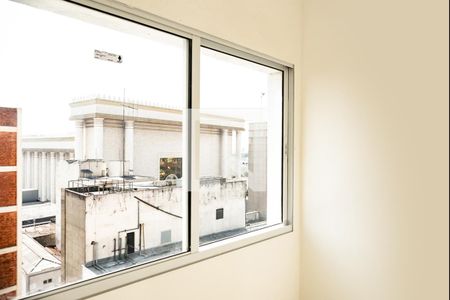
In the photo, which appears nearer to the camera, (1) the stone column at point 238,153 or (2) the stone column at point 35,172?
(2) the stone column at point 35,172

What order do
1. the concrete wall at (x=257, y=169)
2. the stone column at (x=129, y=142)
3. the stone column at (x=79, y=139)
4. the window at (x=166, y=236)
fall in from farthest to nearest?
the concrete wall at (x=257, y=169) → the window at (x=166, y=236) → the stone column at (x=129, y=142) → the stone column at (x=79, y=139)

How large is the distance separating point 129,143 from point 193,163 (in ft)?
1.27

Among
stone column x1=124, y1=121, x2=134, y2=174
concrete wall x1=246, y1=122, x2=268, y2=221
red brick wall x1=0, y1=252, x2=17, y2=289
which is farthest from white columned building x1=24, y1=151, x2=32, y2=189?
concrete wall x1=246, y1=122, x2=268, y2=221

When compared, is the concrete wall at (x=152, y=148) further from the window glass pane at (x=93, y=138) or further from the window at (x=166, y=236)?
the window at (x=166, y=236)

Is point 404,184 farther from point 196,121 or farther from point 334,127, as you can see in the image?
point 196,121

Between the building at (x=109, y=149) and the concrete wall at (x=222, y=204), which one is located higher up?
the building at (x=109, y=149)

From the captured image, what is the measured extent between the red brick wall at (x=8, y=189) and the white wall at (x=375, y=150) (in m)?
2.03

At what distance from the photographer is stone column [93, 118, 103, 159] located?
1519 mm

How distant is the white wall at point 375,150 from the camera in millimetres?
2020

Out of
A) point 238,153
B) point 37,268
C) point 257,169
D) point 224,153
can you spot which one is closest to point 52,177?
point 37,268

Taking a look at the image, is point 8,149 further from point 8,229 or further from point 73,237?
point 73,237

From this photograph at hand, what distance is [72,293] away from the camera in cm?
132

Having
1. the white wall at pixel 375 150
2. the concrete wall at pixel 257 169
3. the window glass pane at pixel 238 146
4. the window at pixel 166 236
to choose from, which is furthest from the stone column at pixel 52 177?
the white wall at pixel 375 150

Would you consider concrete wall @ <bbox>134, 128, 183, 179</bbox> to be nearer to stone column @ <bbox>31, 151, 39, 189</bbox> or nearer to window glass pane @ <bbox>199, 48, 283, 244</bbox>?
window glass pane @ <bbox>199, 48, 283, 244</bbox>
